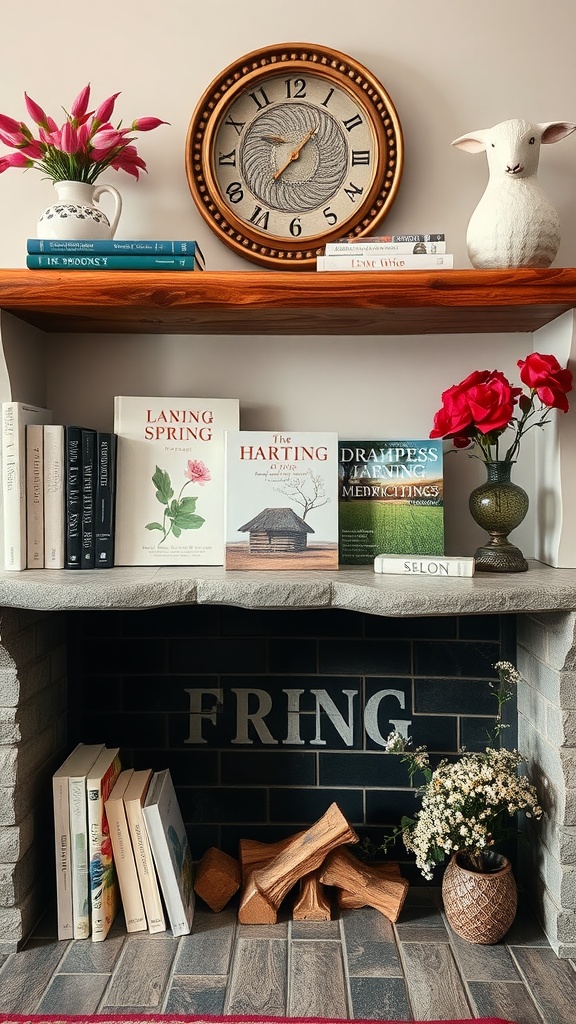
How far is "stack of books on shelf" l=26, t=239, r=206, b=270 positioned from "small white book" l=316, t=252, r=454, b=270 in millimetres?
274

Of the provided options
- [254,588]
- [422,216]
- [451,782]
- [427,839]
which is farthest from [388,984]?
[422,216]

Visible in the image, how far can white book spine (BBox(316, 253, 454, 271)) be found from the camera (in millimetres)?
1557

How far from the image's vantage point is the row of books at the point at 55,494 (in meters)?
1.60

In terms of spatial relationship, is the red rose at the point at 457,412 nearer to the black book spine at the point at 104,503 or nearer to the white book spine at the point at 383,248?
the white book spine at the point at 383,248

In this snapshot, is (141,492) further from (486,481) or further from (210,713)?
(486,481)

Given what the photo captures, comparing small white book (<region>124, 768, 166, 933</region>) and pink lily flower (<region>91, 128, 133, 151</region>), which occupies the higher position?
pink lily flower (<region>91, 128, 133, 151</region>)

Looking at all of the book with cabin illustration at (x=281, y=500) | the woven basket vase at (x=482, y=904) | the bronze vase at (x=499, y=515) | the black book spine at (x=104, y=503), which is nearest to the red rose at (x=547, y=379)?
the bronze vase at (x=499, y=515)

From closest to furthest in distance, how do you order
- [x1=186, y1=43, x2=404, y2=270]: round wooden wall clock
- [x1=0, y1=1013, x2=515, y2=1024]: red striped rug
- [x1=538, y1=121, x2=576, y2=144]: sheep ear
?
[x1=0, y1=1013, x2=515, y2=1024]: red striped rug < [x1=538, y1=121, x2=576, y2=144]: sheep ear < [x1=186, y1=43, x2=404, y2=270]: round wooden wall clock

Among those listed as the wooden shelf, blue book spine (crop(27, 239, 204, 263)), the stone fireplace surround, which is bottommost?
the stone fireplace surround

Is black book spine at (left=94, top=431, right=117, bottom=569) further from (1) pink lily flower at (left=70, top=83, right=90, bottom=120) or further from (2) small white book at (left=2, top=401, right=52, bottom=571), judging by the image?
(1) pink lily flower at (left=70, top=83, right=90, bottom=120)

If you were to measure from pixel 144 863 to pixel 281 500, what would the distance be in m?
0.79

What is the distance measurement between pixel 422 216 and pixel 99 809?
4.73 feet

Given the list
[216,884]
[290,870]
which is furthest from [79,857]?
[290,870]

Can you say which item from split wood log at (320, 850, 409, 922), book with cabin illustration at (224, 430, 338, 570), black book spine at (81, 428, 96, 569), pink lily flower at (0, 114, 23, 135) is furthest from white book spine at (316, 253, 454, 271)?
split wood log at (320, 850, 409, 922)
